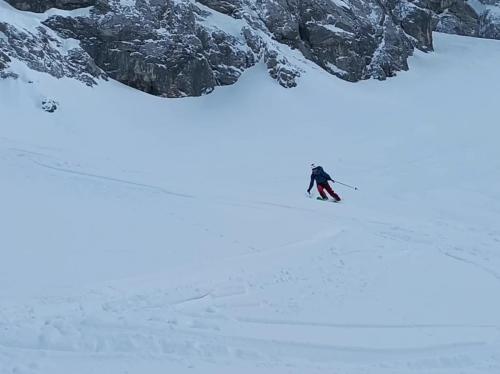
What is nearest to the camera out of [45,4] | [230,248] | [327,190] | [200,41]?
[230,248]

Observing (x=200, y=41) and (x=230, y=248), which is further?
(x=200, y=41)

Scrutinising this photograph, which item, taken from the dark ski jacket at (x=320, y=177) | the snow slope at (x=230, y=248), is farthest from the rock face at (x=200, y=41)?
the dark ski jacket at (x=320, y=177)

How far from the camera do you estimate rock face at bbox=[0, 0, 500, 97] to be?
23.2m

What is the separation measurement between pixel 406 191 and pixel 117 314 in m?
11.2

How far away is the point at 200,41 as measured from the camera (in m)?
26.8

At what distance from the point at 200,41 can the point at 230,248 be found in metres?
19.8

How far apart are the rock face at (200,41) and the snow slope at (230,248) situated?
257 cm

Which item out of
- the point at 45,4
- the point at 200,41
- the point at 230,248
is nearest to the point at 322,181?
the point at 230,248

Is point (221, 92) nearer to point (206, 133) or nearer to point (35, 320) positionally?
point (206, 133)

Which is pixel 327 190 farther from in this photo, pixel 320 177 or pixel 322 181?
pixel 320 177

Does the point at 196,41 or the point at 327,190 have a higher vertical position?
the point at 327,190

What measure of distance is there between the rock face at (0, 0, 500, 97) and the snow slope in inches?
101

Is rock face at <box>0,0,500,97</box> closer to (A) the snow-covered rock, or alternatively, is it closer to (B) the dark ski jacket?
(A) the snow-covered rock

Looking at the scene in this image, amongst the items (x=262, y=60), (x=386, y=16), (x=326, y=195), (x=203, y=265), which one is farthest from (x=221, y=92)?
(x=203, y=265)
